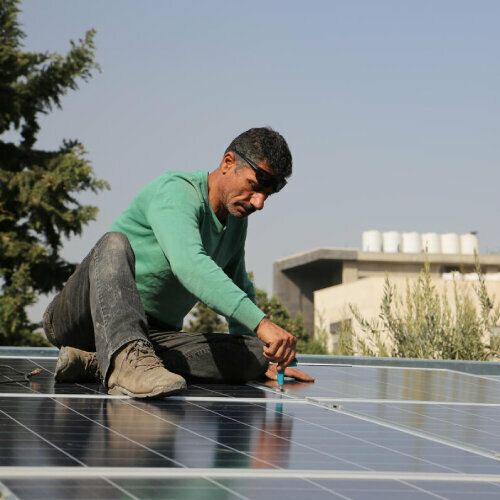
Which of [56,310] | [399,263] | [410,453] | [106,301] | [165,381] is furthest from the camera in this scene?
[399,263]

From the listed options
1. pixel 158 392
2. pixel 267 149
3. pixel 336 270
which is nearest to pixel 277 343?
pixel 158 392

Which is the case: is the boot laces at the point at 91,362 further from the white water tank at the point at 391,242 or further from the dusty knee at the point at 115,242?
the white water tank at the point at 391,242

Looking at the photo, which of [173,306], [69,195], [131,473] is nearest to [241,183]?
[173,306]

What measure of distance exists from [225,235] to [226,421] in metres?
1.77

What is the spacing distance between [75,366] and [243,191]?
1.13 metres

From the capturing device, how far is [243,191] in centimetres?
513

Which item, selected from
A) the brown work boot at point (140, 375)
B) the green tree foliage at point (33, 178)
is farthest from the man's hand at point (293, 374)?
the green tree foliage at point (33, 178)

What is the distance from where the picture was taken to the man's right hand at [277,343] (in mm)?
4484

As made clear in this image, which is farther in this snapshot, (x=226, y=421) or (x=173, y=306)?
(x=173, y=306)

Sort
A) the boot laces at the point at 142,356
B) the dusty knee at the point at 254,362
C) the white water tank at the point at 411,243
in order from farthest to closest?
the white water tank at the point at 411,243 < the dusty knee at the point at 254,362 < the boot laces at the point at 142,356

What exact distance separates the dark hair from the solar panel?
1.05m

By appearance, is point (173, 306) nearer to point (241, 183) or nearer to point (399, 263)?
point (241, 183)

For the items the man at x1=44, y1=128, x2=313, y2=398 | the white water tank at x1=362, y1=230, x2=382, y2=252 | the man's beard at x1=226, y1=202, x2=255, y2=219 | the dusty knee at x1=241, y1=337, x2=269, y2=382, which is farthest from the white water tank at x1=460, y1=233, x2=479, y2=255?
the man's beard at x1=226, y1=202, x2=255, y2=219

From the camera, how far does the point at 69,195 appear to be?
27.3m
